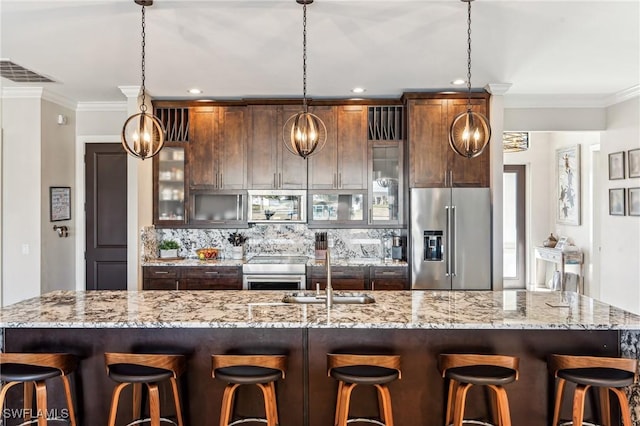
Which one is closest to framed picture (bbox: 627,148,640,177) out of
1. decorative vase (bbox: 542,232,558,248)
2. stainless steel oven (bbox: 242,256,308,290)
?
decorative vase (bbox: 542,232,558,248)

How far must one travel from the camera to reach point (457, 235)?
4695mm

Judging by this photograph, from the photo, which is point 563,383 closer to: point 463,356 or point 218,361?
point 463,356

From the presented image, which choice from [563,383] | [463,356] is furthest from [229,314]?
[563,383]

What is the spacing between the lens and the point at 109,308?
275 centimetres

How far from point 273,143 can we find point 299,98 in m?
0.60

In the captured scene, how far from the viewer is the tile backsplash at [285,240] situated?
5.48 metres

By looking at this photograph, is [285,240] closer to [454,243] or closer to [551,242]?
[454,243]

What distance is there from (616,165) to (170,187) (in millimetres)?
5192

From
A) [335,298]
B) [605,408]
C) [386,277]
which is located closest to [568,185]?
[386,277]

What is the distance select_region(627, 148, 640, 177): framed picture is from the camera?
483 centimetres

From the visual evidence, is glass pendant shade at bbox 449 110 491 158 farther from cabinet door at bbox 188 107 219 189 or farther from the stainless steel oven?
cabinet door at bbox 188 107 219 189

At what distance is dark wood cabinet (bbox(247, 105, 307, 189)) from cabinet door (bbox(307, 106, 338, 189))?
0.42ft

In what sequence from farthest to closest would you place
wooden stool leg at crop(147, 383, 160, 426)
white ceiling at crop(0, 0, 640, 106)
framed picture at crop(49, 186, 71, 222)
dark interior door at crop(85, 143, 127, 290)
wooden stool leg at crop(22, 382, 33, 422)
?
dark interior door at crop(85, 143, 127, 290), framed picture at crop(49, 186, 71, 222), white ceiling at crop(0, 0, 640, 106), wooden stool leg at crop(22, 382, 33, 422), wooden stool leg at crop(147, 383, 160, 426)

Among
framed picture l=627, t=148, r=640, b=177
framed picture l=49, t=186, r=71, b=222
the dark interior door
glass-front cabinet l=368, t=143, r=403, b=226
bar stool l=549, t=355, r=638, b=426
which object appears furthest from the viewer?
the dark interior door
